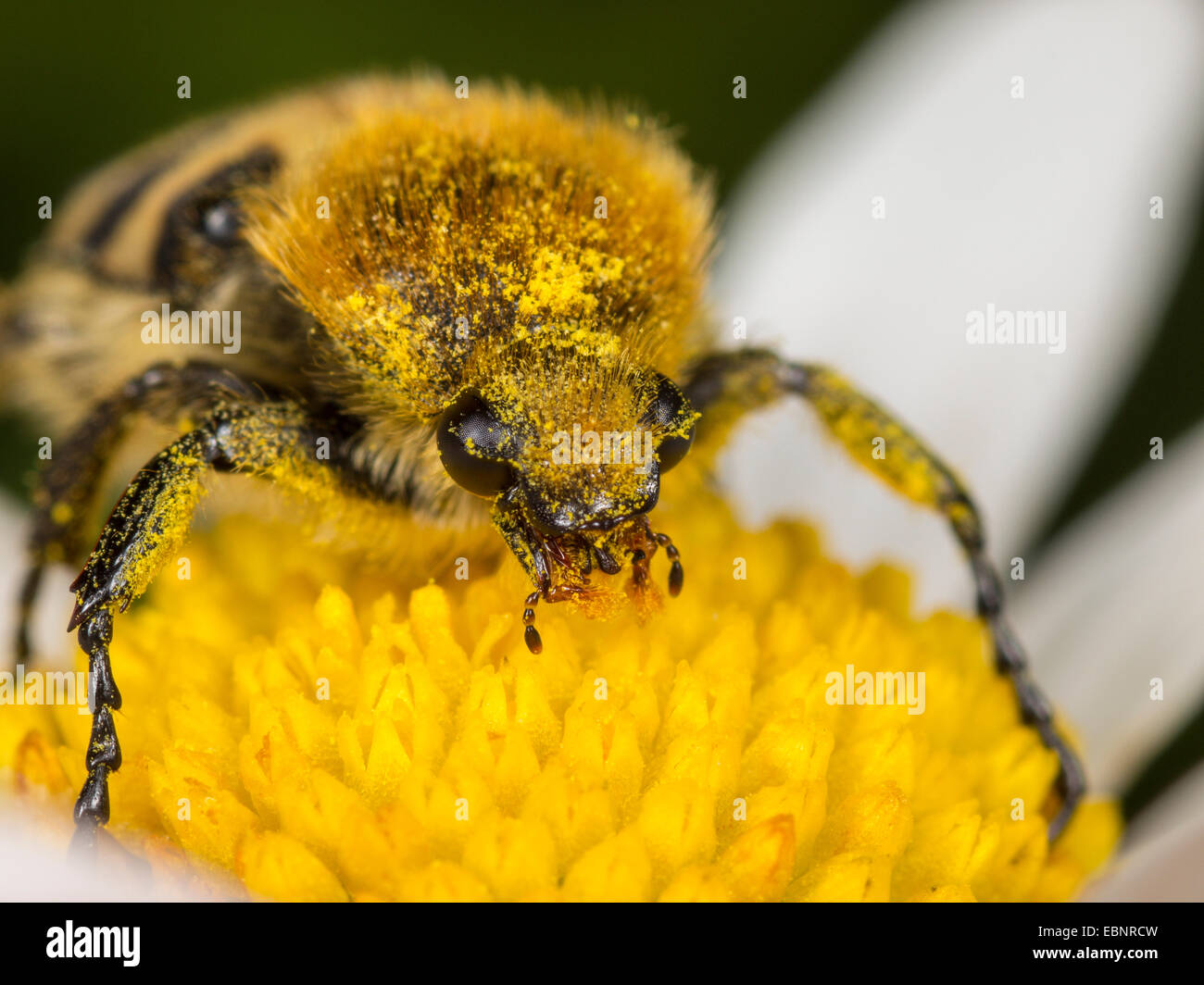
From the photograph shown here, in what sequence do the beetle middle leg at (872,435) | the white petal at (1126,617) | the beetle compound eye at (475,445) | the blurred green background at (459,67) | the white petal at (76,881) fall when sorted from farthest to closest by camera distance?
the blurred green background at (459,67), the white petal at (1126,617), the beetle middle leg at (872,435), the beetle compound eye at (475,445), the white petal at (76,881)

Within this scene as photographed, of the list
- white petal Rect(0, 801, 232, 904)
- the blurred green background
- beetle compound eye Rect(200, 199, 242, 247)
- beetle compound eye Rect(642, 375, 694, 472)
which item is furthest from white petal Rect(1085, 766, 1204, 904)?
the blurred green background

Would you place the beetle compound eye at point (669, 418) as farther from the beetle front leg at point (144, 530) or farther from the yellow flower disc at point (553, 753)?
the beetle front leg at point (144, 530)

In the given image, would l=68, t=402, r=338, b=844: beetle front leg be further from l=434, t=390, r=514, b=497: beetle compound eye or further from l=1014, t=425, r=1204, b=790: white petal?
l=1014, t=425, r=1204, b=790: white petal

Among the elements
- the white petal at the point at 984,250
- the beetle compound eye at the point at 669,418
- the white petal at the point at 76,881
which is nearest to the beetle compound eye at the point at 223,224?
the beetle compound eye at the point at 669,418

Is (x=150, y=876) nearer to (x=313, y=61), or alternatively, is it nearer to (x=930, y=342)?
(x=930, y=342)

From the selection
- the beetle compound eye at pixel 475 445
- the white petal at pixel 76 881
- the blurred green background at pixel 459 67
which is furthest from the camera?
the blurred green background at pixel 459 67

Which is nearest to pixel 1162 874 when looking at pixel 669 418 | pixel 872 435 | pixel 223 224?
pixel 872 435
